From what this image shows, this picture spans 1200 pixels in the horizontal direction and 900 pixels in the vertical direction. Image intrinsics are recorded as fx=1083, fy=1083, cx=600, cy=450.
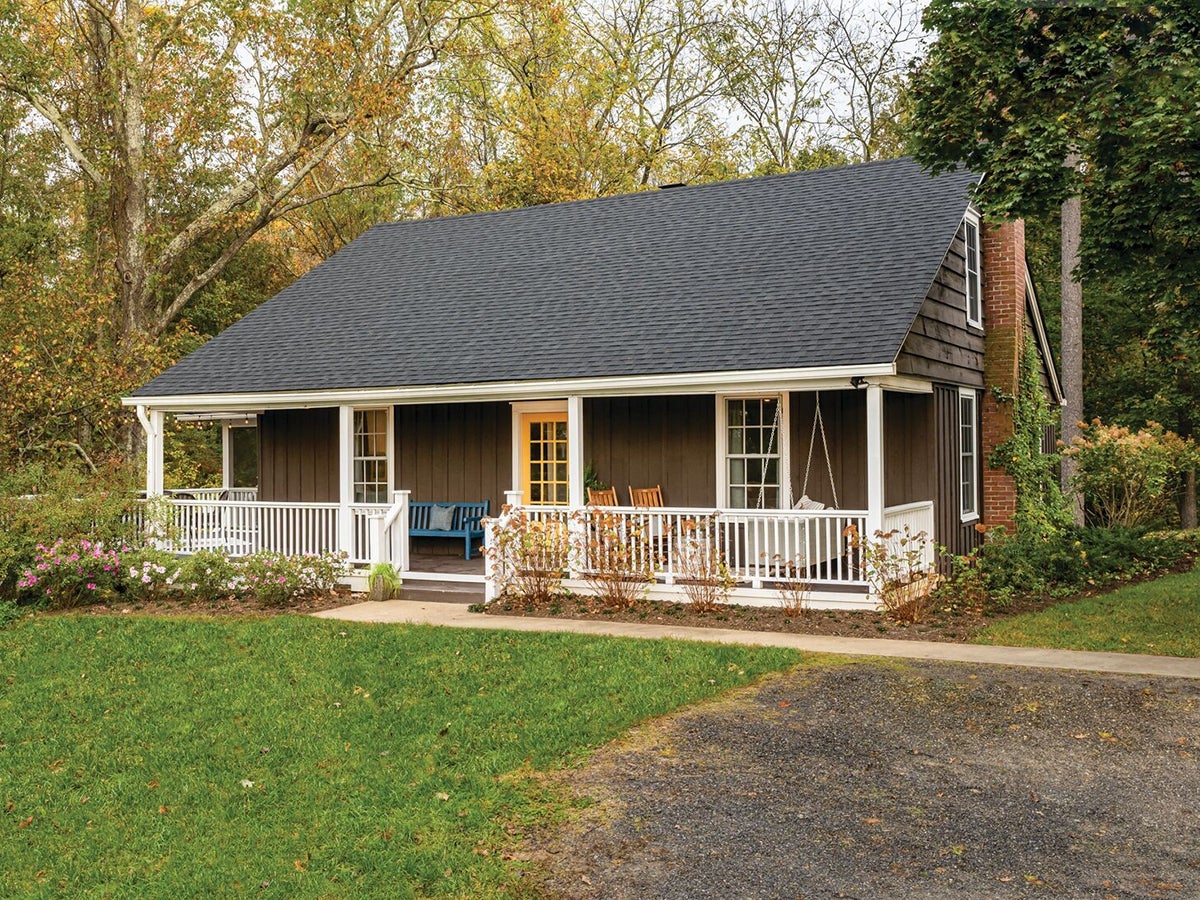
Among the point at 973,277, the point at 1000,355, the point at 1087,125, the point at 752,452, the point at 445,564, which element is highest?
the point at 1087,125

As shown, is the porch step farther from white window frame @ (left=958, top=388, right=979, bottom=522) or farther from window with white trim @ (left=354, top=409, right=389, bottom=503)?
white window frame @ (left=958, top=388, right=979, bottom=522)

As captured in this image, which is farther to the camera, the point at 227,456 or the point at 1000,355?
the point at 227,456

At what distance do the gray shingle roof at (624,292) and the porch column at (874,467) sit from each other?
48 cm

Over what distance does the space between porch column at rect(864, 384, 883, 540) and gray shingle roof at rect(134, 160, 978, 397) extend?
479 millimetres

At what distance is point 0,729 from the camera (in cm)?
802

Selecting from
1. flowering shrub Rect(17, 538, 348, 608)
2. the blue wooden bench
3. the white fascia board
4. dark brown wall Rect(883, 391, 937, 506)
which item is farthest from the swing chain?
flowering shrub Rect(17, 538, 348, 608)

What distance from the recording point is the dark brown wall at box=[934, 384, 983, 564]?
47.0 ft

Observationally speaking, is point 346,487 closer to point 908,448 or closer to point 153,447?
point 153,447

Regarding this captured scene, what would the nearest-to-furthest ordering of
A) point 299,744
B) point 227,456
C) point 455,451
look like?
1. point 299,744
2. point 455,451
3. point 227,456

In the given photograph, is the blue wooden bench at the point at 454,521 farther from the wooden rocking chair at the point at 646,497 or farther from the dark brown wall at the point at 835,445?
the dark brown wall at the point at 835,445

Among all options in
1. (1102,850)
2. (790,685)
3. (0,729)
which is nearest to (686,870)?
(1102,850)

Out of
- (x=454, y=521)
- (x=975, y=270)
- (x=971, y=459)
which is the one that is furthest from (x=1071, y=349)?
(x=454, y=521)

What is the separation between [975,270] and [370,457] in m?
9.63

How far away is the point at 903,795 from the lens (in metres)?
6.12
